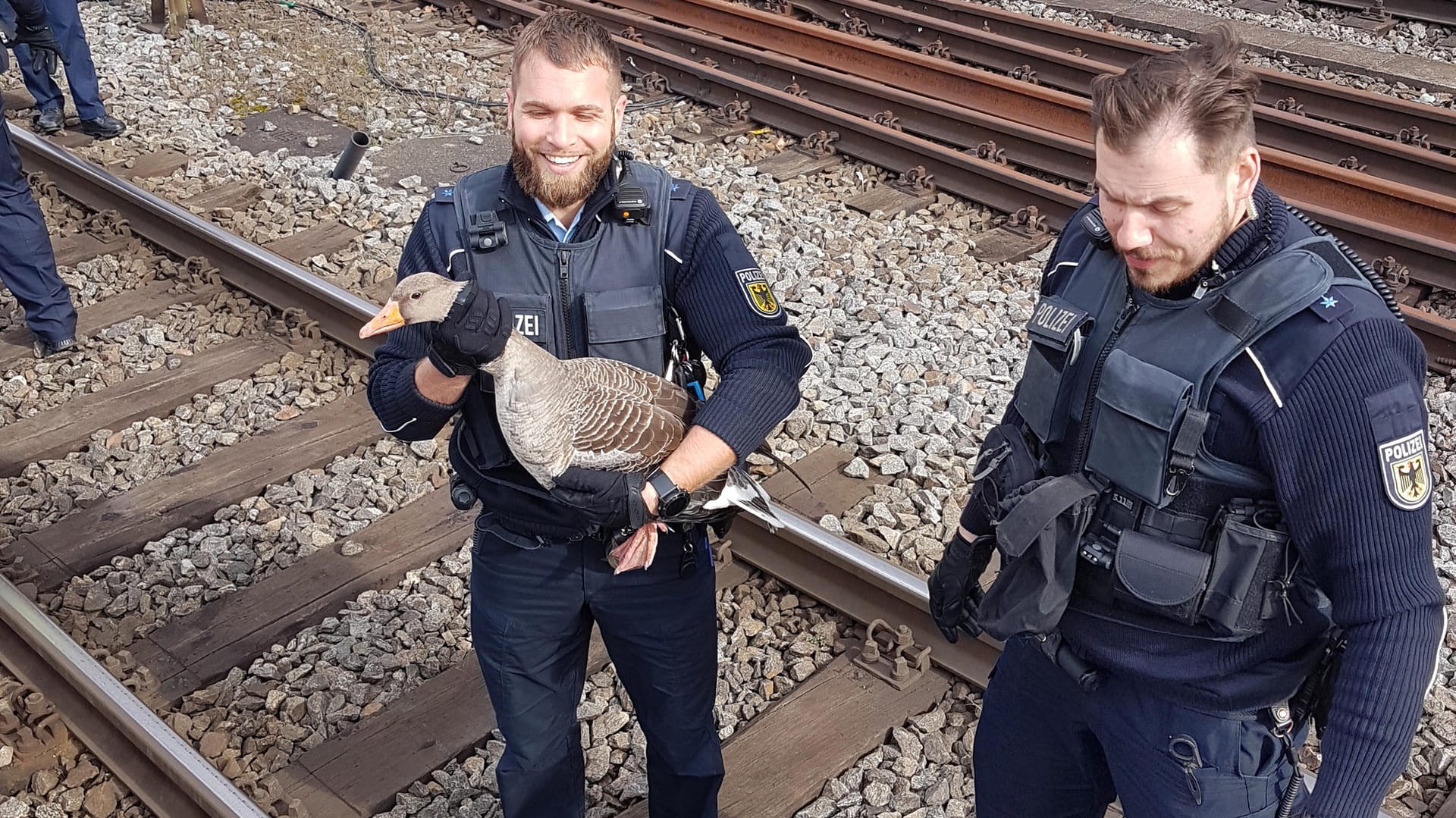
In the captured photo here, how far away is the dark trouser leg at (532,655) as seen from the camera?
343cm

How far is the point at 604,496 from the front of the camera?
3.16 m

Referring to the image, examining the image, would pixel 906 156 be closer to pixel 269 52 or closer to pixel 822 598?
pixel 822 598

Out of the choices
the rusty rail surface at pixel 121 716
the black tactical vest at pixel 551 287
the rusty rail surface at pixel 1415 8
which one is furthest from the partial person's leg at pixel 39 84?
the rusty rail surface at pixel 1415 8

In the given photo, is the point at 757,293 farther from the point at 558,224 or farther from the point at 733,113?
the point at 733,113

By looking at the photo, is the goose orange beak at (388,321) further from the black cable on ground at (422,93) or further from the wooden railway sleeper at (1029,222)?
the black cable on ground at (422,93)

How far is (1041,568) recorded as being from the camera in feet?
9.32

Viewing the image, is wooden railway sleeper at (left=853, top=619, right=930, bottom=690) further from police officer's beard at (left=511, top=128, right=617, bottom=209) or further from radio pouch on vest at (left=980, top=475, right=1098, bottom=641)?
police officer's beard at (left=511, top=128, right=617, bottom=209)

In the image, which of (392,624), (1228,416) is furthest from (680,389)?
(392,624)

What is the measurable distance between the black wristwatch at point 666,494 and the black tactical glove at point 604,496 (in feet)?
0.16

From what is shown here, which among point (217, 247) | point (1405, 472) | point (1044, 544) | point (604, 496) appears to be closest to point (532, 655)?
point (604, 496)

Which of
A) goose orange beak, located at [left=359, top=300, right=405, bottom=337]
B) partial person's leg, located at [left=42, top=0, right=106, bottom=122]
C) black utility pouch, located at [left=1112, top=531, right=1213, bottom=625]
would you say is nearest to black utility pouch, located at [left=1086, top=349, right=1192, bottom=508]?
black utility pouch, located at [left=1112, top=531, right=1213, bottom=625]

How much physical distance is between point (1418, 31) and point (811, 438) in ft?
24.6

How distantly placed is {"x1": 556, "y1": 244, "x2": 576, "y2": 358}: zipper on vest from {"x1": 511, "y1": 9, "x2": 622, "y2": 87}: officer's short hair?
0.48m

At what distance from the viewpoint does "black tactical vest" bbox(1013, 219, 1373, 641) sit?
2.54 meters
